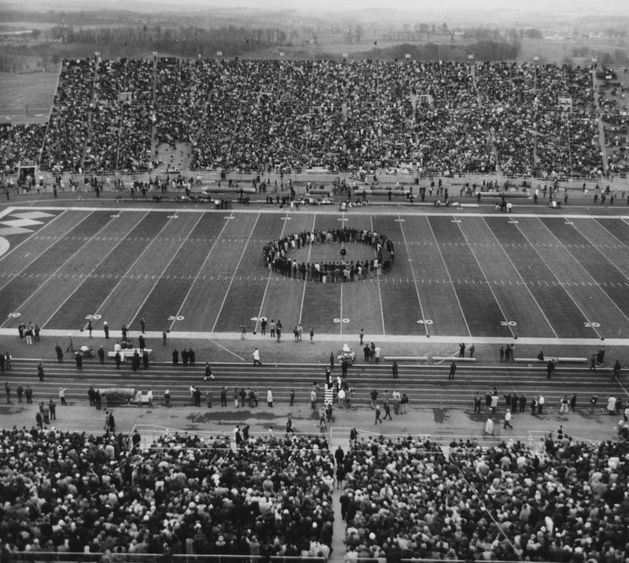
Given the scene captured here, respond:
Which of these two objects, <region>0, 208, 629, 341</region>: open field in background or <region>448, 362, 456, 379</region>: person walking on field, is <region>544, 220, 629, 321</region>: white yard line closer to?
<region>0, 208, 629, 341</region>: open field in background

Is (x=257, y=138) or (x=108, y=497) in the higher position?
(x=257, y=138)

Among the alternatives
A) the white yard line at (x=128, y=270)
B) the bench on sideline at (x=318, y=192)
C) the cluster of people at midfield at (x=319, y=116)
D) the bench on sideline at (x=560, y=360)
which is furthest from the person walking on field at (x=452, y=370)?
the cluster of people at midfield at (x=319, y=116)

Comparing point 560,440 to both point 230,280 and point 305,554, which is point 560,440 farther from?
point 230,280

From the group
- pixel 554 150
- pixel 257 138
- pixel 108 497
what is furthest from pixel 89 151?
pixel 108 497

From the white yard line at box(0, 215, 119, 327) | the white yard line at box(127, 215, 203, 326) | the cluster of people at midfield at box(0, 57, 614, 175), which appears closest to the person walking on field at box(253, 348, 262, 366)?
the white yard line at box(127, 215, 203, 326)

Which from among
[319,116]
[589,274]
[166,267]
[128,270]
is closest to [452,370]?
[589,274]
